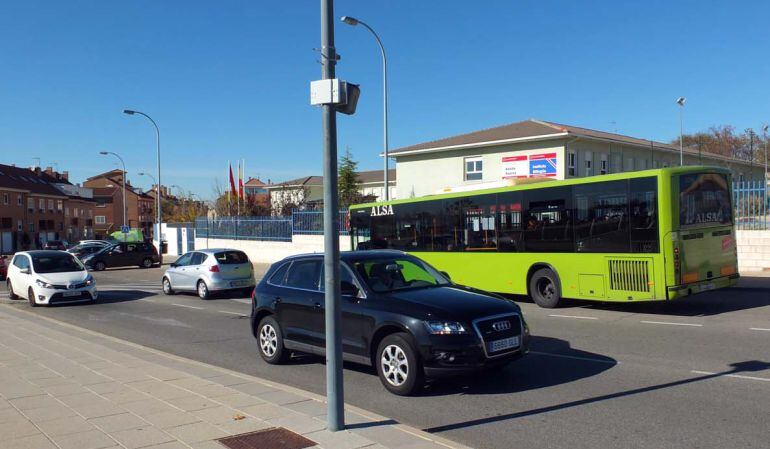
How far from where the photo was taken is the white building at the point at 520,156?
33.6m

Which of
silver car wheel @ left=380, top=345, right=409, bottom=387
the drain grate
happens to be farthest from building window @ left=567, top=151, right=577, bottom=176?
the drain grate

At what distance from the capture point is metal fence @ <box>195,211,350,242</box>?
31.8 meters

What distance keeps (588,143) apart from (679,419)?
101 ft

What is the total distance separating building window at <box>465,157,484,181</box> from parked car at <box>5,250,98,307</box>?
23942mm

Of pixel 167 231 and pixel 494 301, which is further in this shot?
pixel 167 231

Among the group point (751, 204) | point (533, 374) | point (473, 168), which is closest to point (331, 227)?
point (533, 374)

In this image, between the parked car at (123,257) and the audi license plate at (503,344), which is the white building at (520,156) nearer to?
the parked car at (123,257)

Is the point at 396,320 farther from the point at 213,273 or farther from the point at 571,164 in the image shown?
the point at 571,164

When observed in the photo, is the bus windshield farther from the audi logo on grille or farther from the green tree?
the green tree

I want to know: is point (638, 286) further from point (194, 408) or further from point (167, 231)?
point (167, 231)

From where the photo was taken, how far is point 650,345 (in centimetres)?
953

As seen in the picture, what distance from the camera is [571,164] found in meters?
33.8

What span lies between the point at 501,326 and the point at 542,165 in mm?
28119

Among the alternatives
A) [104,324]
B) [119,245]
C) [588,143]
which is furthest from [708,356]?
[119,245]
